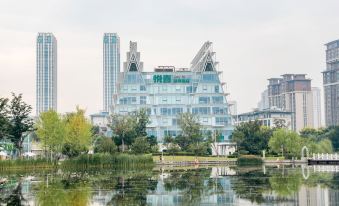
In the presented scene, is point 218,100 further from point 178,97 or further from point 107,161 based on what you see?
point 107,161

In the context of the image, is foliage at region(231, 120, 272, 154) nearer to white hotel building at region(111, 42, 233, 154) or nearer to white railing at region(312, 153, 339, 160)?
white railing at region(312, 153, 339, 160)

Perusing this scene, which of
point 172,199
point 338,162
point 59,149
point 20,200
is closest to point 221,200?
point 172,199

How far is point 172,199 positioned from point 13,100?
5244 cm

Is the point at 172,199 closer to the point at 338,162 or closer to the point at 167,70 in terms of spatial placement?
the point at 338,162

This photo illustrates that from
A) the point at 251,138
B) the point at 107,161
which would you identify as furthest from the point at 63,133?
the point at 251,138

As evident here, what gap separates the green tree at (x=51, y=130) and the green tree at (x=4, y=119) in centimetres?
503

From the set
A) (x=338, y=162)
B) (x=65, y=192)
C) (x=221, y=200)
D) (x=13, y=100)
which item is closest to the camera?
(x=221, y=200)

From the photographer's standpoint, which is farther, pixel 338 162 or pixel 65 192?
pixel 338 162

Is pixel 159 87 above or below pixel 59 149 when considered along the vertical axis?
above

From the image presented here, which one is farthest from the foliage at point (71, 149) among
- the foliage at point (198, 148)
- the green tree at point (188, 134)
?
the green tree at point (188, 134)

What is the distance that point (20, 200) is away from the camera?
94.6 ft

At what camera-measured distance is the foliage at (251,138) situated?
110 metres

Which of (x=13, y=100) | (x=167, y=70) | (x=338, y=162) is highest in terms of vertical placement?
(x=167, y=70)

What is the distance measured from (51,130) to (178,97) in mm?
62452
